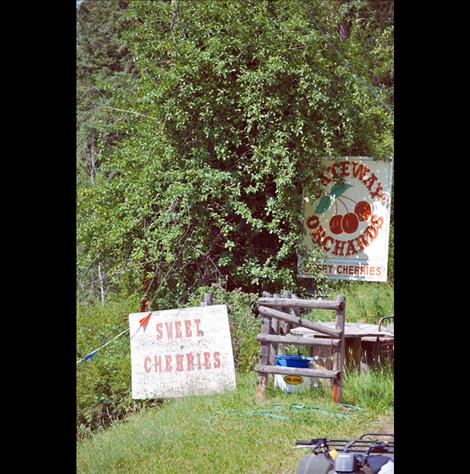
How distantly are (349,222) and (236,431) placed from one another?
2.84m

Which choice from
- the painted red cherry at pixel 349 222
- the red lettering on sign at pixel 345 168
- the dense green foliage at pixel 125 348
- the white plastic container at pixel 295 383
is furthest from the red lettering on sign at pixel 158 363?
the red lettering on sign at pixel 345 168

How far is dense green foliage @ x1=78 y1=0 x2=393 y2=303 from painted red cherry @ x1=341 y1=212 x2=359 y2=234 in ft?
1.50

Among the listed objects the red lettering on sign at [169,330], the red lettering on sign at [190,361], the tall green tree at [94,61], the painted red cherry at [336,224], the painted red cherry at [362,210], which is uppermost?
the tall green tree at [94,61]

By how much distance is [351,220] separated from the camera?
7.19m

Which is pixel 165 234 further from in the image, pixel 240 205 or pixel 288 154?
pixel 288 154

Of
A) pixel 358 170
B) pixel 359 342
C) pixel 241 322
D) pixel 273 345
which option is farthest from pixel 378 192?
pixel 273 345

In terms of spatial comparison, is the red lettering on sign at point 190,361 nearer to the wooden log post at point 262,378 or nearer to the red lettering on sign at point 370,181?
the wooden log post at point 262,378

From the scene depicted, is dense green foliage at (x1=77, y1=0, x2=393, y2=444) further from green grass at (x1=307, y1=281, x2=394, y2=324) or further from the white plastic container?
the white plastic container

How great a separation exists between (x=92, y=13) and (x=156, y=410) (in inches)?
286

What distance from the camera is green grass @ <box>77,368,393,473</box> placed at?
4645 millimetres

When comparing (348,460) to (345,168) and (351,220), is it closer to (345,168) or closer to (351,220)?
(351,220)

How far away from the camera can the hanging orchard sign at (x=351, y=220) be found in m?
7.09
